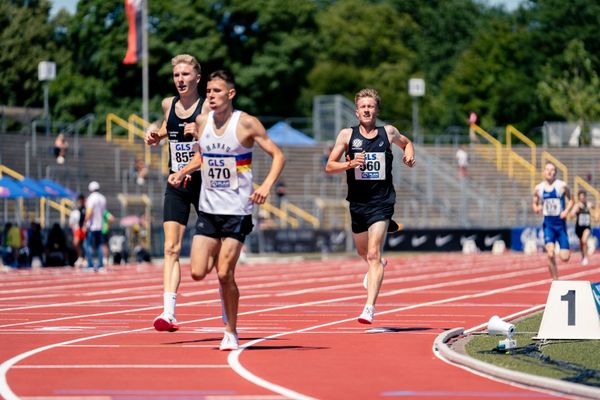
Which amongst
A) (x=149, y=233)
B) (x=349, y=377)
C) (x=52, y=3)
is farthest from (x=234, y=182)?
(x=52, y=3)

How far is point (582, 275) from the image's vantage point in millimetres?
28141

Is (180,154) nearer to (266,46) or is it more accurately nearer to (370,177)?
(370,177)

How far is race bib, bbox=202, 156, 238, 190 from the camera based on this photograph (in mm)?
11797

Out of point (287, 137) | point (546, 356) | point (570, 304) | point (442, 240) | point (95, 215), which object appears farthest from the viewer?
point (287, 137)

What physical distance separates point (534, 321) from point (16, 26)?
64.9 m

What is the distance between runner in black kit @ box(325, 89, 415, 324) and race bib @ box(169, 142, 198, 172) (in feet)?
Answer: 5.61

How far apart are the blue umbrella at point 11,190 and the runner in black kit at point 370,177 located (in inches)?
792

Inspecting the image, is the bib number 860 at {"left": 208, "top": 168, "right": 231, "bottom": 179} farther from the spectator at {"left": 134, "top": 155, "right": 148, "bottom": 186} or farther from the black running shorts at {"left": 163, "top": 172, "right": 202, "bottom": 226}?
the spectator at {"left": 134, "top": 155, "right": 148, "bottom": 186}

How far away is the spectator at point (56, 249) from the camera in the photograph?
34.8 meters

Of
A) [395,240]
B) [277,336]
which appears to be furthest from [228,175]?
[395,240]

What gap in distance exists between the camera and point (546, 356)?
→ 432 inches

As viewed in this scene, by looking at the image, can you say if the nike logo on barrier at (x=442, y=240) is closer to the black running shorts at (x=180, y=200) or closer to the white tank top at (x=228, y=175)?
the black running shorts at (x=180, y=200)

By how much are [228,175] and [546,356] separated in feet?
9.39

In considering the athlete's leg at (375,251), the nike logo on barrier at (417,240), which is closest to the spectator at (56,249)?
the nike logo on barrier at (417,240)
